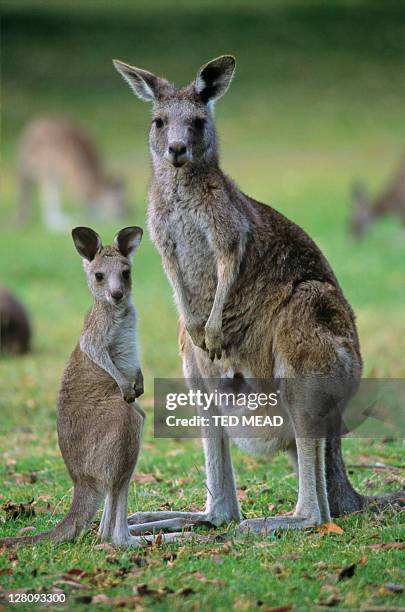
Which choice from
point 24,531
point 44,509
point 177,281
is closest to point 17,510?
point 44,509

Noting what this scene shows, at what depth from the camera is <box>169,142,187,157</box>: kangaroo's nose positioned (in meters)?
5.05

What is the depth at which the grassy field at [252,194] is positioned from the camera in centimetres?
444

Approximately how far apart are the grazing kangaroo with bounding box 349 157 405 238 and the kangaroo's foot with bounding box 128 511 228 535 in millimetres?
12042

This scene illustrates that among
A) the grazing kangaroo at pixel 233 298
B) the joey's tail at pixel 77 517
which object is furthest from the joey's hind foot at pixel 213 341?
the joey's tail at pixel 77 517

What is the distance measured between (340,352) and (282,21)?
83.9 feet

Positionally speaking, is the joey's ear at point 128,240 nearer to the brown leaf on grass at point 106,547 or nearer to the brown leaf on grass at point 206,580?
the brown leaf on grass at point 106,547

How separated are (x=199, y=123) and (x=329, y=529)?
1.85 m

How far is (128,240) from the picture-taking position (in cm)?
509

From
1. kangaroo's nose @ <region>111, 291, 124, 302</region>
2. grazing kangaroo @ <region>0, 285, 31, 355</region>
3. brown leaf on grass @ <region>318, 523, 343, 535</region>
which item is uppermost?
grazing kangaroo @ <region>0, 285, 31, 355</region>

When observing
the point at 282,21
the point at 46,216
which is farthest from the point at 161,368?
the point at 282,21

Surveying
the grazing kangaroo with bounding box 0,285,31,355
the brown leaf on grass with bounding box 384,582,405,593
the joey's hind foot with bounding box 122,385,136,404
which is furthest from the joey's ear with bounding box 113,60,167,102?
the grazing kangaroo with bounding box 0,285,31,355

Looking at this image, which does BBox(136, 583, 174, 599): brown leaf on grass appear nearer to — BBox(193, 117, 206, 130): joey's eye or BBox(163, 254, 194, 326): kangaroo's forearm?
BBox(163, 254, 194, 326): kangaroo's forearm

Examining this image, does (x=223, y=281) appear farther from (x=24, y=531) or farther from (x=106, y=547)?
(x=24, y=531)

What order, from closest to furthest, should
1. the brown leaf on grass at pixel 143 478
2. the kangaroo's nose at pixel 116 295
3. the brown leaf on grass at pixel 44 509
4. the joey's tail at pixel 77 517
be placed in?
1. the joey's tail at pixel 77 517
2. the kangaroo's nose at pixel 116 295
3. the brown leaf on grass at pixel 44 509
4. the brown leaf on grass at pixel 143 478
